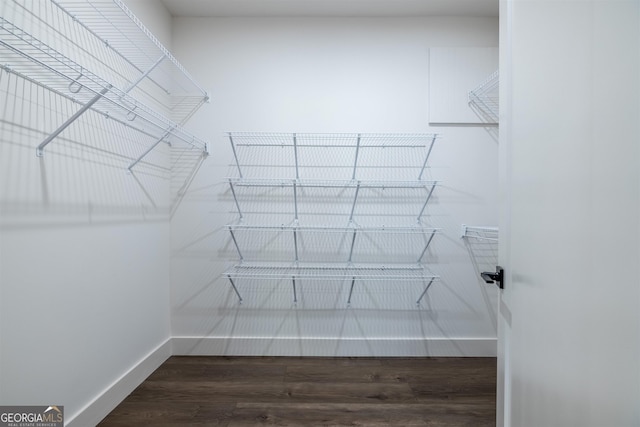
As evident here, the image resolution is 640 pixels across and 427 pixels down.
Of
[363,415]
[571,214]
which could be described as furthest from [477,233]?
[571,214]

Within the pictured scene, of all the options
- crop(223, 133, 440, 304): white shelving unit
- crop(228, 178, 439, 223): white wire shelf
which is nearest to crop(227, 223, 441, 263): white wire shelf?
crop(223, 133, 440, 304): white shelving unit

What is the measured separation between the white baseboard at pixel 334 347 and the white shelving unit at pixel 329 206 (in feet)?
1.17

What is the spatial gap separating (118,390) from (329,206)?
171 centimetres

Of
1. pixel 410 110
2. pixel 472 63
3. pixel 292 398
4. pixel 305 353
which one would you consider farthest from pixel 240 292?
pixel 472 63

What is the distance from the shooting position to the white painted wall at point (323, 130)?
252 centimetres

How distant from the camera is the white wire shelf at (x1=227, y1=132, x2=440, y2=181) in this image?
2518 mm

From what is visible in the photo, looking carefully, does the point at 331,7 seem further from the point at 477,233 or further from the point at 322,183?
the point at 477,233

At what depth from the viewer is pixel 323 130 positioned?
253cm

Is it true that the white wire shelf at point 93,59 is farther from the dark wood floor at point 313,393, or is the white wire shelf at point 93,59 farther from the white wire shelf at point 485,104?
the white wire shelf at point 485,104

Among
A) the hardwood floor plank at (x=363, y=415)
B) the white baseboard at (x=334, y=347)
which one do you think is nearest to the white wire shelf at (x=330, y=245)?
the white baseboard at (x=334, y=347)

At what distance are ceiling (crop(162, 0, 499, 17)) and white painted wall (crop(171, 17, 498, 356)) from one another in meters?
0.06

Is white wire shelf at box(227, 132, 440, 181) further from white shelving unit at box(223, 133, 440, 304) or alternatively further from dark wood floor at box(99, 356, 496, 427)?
dark wood floor at box(99, 356, 496, 427)

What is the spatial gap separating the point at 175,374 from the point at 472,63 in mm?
3042

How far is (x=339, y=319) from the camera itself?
2.54 m
